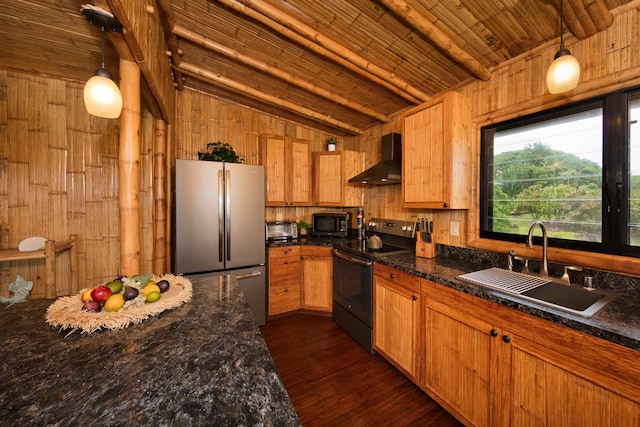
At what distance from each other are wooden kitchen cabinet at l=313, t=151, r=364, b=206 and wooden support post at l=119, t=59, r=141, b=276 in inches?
87.6

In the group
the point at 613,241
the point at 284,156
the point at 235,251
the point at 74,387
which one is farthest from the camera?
the point at 284,156

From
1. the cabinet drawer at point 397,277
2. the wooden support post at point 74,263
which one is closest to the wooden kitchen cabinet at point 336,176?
the cabinet drawer at point 397,277

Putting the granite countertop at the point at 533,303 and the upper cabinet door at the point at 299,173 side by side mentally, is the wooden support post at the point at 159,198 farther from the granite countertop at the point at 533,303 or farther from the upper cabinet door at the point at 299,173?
the granite countertop at the point at 533,303

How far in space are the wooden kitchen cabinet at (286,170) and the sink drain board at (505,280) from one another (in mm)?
2249

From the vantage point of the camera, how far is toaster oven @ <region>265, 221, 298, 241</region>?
10.5 feet

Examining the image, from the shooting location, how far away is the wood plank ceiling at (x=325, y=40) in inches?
→ 58.9

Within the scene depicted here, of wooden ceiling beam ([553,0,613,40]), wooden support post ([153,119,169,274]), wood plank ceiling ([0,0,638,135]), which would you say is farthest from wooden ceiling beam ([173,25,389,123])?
wooden ceiling beam ([553,0,613,40])

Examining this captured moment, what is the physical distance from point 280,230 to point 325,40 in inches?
84.4

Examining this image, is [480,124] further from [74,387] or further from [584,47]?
[74,387]

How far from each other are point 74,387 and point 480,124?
2.76 metres

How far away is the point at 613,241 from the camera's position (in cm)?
146

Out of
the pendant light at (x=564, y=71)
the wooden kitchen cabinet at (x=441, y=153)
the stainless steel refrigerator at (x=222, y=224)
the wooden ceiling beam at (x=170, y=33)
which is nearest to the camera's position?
the pendant light at (x=564, y=71)

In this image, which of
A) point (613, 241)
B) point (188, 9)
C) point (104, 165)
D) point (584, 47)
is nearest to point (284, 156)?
point (188, 9)

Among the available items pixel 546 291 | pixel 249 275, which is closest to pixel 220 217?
pixel 249 275
